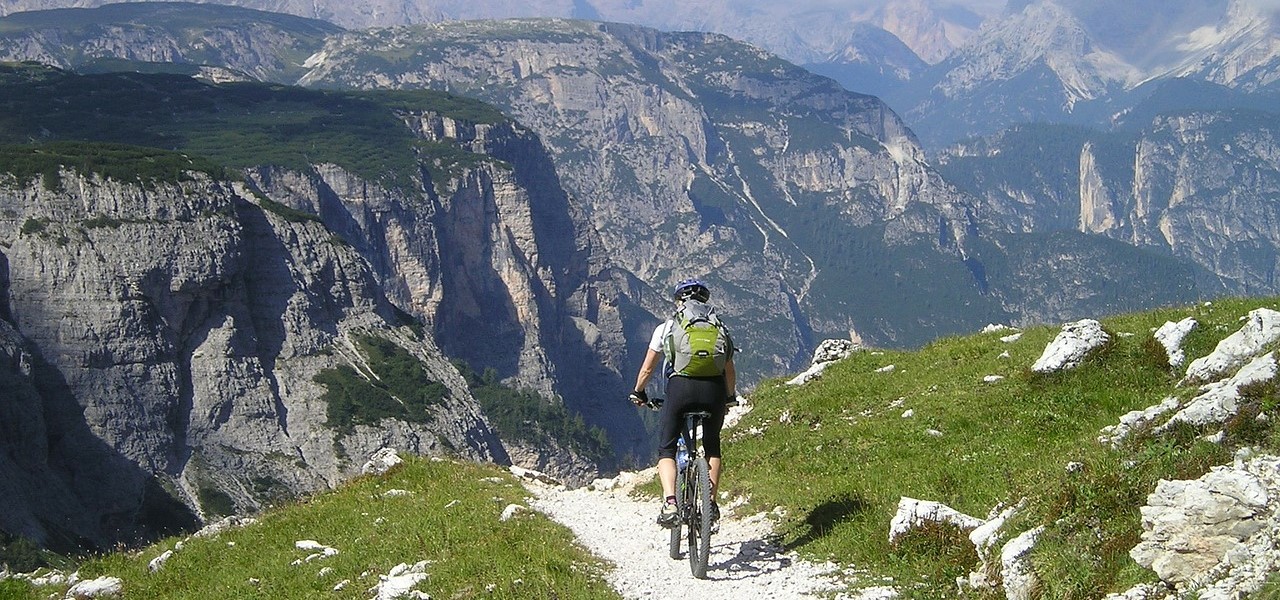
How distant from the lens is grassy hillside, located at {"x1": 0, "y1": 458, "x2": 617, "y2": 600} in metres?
15.9

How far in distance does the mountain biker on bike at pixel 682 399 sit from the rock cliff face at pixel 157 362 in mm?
136695

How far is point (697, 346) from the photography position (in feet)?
50.7

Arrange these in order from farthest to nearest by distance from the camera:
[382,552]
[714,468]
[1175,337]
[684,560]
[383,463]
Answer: [383,463], [1175,337], [382,552], [684,560], [714,468]

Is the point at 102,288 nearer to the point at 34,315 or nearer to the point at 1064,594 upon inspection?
the point at 34,315

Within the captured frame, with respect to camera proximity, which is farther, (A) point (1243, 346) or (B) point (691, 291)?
(B) point (691, 291)

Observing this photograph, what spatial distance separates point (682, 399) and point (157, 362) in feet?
576

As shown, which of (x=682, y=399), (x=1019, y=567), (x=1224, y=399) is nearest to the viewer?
(x=1019, y=567)

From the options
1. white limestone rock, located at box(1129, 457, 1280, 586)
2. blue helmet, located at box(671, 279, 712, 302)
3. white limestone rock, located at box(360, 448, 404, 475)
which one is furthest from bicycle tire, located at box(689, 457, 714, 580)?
white limestone rock, located at box(360, 448, 404, 475)

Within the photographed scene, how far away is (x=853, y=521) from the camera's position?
16531mm

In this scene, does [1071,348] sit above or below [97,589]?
above

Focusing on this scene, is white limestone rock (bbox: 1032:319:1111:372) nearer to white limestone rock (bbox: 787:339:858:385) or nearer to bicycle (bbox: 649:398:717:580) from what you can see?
bicycle (bbox: 649:398:717:580)

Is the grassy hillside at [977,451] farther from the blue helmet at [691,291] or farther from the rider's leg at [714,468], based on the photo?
the blue helmet at [691,291]

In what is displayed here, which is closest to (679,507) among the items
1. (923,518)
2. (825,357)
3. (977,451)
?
(923,518)

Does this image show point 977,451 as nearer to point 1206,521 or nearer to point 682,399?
point 682,399
